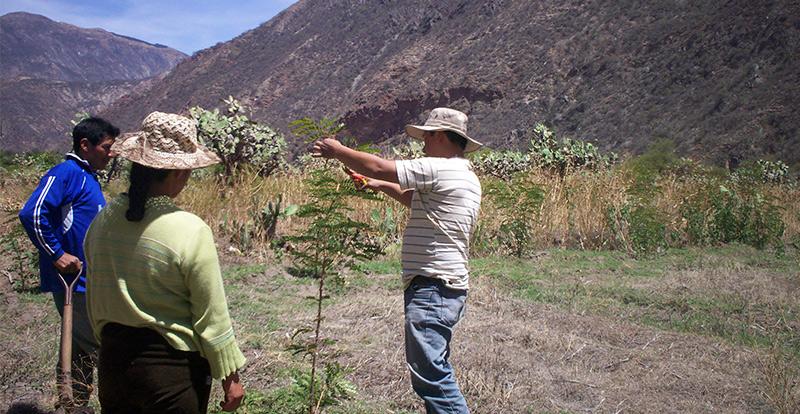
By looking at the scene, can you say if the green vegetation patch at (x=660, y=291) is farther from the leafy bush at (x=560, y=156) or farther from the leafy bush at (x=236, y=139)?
the leafy bush at (x=560, y=156)

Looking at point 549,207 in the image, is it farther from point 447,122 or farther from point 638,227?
point 447,122

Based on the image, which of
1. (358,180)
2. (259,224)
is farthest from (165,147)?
(259,224)

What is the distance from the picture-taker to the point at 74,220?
3129mm

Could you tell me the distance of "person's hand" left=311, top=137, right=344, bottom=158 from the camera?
8.64 feet

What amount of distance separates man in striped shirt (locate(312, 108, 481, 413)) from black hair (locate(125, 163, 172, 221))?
0.80 metres

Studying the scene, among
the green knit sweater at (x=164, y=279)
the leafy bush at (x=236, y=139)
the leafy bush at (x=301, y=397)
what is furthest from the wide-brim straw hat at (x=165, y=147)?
the leafy bush at (x=236, y=139)

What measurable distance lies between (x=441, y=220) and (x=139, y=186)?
4.32ft

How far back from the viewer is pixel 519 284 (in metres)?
6.79

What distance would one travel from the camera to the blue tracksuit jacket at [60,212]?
9.80 feet

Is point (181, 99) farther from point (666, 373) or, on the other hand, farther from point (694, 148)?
point (666, 373)

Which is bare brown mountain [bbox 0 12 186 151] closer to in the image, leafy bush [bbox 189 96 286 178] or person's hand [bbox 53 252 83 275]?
leafy bush [bbox 189 96 286 178]

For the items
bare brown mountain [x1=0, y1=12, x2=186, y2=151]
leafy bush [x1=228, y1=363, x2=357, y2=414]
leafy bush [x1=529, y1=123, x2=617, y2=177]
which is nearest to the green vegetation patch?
leafy bush [x1=228, y1=363, x2=357, y2=414]

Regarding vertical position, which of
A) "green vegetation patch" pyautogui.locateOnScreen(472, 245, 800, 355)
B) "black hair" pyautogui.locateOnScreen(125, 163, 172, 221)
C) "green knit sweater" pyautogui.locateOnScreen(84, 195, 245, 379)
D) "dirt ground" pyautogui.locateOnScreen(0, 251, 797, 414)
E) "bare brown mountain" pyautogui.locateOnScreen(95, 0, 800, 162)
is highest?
"bare brown mountain" pyautogui.locateOnScreen(95, 0, 800, 162)

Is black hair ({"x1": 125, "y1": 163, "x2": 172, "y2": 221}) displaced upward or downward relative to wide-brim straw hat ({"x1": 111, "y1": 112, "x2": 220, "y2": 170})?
downward
